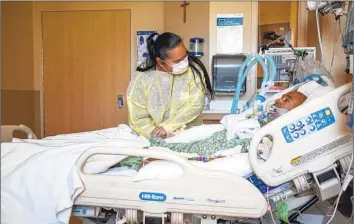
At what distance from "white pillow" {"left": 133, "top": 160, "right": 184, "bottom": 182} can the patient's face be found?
58 centimetres

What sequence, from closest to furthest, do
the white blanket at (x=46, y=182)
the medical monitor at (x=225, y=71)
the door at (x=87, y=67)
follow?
the white blanket at (x=46, y=182) < the medical monitor at (x=225, y=71) < the door at (x=87, y=67)

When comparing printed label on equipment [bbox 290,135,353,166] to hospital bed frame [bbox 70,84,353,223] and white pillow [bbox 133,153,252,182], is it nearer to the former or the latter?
hospital bed frame [bbox 70,84,353,223]

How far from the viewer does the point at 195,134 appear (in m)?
1.51

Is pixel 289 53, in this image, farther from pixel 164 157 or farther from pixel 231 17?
pixel 164 157

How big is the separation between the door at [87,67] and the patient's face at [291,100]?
1.94 metres

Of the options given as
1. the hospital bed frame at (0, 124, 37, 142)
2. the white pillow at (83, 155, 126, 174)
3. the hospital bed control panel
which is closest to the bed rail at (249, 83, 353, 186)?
the hospital bed control panel

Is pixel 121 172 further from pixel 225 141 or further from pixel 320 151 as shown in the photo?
pixel 320 151

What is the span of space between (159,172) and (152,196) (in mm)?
72

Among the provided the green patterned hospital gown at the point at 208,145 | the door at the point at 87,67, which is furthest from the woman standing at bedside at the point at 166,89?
the door at the point at 87,67

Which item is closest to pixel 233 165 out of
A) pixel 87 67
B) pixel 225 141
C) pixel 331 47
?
pixel 225 141

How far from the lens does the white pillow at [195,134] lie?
4.84ft

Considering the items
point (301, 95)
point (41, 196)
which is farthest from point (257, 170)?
point (41, 196)

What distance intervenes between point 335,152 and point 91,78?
8.33 feet

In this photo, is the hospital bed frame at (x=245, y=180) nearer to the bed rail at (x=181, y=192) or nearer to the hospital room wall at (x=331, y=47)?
the bed rail at (x=181, y=192)
